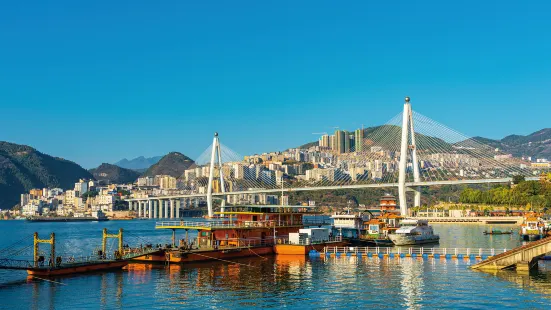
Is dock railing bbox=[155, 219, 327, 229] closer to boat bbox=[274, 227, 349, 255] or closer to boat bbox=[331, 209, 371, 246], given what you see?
boat bbox=[274, 227, 349, 255]

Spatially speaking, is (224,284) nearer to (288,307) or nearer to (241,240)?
(288,307)

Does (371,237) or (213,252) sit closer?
(213,252)

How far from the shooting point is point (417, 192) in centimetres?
9256

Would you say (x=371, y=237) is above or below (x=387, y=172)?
below

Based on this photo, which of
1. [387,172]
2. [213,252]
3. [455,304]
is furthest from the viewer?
[387,172]

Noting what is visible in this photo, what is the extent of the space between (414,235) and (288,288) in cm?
3253

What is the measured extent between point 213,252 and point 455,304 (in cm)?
2147

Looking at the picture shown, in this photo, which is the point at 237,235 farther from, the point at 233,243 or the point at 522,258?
the point at 522,258

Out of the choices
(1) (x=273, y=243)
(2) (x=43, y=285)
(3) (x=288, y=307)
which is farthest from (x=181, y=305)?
(1) (x=273, y=243)

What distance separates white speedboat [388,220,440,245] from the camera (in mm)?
58862

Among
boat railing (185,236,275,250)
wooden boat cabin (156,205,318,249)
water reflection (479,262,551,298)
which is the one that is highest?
wooden boat cabin (156,205,318,249)

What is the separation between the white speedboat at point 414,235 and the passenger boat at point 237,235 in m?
11.6

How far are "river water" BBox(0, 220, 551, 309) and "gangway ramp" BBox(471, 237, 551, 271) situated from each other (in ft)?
2.25

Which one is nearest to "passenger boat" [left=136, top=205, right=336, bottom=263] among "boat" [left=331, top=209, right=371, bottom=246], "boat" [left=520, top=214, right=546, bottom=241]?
"boat" [left=331, top=209, right=371, bottom=246]
